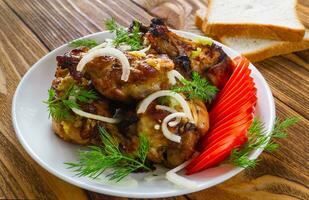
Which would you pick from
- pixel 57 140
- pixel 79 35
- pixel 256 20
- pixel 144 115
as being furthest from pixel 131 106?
pixel 256 20

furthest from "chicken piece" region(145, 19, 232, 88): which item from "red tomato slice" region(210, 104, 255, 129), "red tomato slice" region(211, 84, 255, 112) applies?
"red tomato slice" region(210, 104, 255, 129)

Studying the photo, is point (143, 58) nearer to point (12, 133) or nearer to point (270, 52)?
point (12, 133)

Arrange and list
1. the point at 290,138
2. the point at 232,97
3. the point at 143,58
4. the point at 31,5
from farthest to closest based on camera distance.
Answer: the point at 31,5, the point at 290,138, the point at 232,97, the point at 143,58

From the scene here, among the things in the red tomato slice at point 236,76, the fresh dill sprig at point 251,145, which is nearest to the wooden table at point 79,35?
the fresh dill sprig at point 251,145

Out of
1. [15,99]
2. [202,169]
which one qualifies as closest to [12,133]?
[15,99]

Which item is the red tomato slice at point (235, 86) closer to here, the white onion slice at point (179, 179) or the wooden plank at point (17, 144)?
the white onion slice at point (179, 179)

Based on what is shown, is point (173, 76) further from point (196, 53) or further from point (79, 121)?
point (79, 121)
